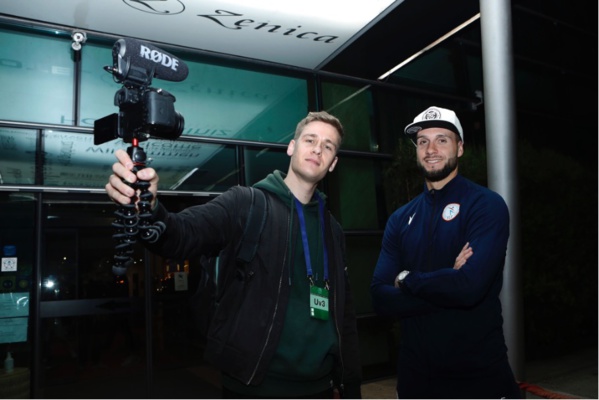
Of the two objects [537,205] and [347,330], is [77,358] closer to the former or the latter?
[347,330]

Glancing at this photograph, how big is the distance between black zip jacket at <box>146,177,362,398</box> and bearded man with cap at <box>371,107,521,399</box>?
53 centimetres

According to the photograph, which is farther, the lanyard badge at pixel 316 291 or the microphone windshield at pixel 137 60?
the lanyard badge at pixel 316 291

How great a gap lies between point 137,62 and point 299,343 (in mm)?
1312

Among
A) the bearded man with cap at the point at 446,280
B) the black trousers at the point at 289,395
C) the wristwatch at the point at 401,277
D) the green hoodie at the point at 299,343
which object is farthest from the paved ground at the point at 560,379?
the green hoodie at the point at 299,343

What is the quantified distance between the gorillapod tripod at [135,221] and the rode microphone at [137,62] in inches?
9.5

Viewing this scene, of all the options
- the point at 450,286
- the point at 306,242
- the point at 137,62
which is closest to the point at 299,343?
the point at 306,242

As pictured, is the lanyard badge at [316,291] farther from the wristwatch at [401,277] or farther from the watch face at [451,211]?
the watch face at [451,211]

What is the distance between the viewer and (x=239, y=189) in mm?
2061

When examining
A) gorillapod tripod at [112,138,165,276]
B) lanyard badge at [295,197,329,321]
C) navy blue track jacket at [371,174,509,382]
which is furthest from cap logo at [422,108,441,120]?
gorillapod tripod at [112,138,165,276]

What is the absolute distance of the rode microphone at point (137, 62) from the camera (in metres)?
1.54

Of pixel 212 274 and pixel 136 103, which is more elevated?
pixel 136 103

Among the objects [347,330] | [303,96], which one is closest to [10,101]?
[303,96]

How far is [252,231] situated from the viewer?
1.94m

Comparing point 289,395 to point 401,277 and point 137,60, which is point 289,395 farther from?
point 137,60
